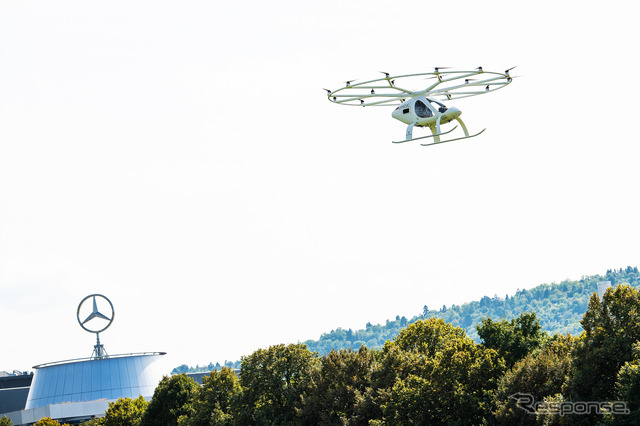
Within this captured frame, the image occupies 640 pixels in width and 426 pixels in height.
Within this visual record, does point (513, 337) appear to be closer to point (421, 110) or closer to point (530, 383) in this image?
point (530, 383)

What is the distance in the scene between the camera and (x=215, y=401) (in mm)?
86438

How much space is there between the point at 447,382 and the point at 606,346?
13.6m

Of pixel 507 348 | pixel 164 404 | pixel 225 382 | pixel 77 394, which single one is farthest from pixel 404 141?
pixel 77 394

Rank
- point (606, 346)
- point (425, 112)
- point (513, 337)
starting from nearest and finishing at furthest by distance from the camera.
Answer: point (606, 346) → point (425, 112) → point (513, 337)

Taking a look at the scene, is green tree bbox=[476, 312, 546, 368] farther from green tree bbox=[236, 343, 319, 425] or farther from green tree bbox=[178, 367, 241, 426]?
green tree bbox=[178, 367, 241, 426]

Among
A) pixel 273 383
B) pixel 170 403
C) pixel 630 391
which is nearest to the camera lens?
pixel 630 391

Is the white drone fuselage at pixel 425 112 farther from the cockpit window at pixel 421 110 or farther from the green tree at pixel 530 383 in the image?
the green tree at pixel 530 383

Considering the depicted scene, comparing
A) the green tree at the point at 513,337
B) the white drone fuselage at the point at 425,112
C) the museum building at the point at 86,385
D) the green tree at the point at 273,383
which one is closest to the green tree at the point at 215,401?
the green tree at the point at 273,383

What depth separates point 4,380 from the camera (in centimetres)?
19962

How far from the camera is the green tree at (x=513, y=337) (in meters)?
73.3

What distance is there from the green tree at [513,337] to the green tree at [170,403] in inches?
1426

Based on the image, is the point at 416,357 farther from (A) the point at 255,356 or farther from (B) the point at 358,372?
(A) the point at 255,356

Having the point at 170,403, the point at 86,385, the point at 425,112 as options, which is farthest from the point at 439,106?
the point at 86,385

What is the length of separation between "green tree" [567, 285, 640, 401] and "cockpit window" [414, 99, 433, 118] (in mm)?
18750
